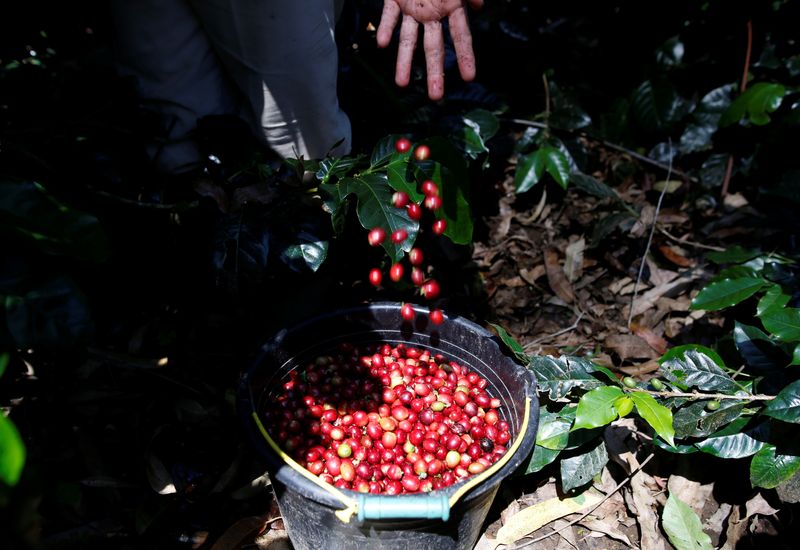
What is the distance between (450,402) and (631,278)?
3.92ft

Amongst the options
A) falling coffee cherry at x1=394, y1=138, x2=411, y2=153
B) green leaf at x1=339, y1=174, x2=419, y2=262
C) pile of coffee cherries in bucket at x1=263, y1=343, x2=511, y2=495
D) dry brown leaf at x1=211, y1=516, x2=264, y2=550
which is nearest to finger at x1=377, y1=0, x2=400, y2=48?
falling coffee cherry at x1=394, y1=138, x2=411, y2=153

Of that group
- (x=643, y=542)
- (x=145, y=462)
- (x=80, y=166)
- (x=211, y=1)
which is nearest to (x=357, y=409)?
(x=145, y=462)

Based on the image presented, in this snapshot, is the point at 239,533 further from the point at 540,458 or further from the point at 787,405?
the point at 787,405

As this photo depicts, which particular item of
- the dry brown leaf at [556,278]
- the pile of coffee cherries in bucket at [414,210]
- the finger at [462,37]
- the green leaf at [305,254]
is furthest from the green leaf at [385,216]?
the dry brown leaf at [556,278]

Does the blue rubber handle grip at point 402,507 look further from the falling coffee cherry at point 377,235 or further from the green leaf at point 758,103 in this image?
the green leaf at point 758,103

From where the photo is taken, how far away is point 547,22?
3314 millimetres

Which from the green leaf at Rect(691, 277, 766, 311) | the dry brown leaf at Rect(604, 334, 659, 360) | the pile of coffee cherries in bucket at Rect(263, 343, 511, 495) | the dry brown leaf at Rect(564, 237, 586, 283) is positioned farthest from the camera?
the dry brown leaf at Rect(564, 237, 586, 283)

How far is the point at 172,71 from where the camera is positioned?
6.89 feet

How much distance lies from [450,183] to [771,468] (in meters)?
1.16

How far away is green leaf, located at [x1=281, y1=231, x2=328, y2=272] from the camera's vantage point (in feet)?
6.37

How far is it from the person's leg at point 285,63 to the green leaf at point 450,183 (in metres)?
0.44

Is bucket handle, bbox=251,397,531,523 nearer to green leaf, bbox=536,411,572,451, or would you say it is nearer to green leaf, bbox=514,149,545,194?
green leaf, bbox=536,411,572,451

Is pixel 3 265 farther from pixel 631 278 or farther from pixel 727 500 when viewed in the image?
pixel 631 278

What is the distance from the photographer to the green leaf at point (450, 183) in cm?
182
